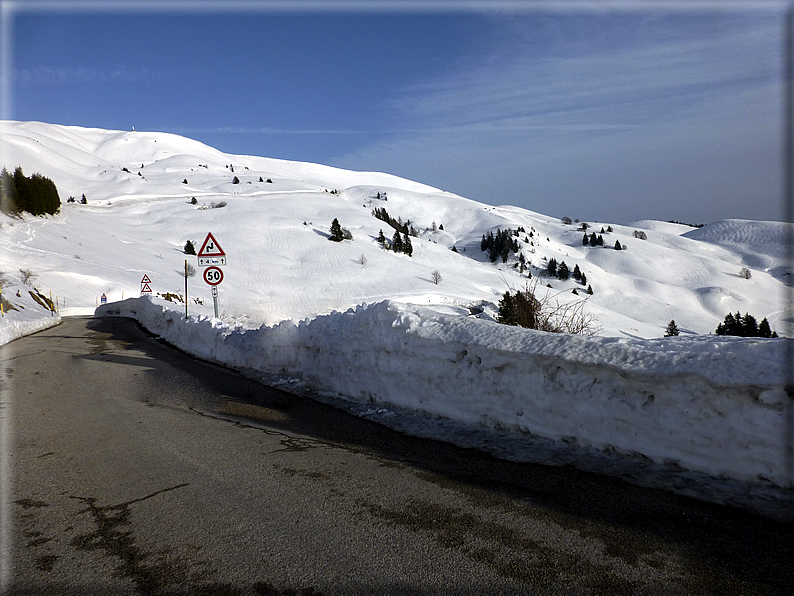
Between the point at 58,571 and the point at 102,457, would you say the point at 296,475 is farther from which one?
the point at 102,457

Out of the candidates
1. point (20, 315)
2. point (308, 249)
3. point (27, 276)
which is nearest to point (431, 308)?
point (20, 315)

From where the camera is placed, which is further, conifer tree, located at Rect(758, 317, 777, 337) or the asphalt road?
conifer tree, located at Rect(758, 317, 777, 337)

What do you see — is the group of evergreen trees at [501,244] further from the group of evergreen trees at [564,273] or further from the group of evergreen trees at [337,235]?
the group of evergreen trees at [337,235]

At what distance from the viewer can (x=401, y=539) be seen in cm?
336

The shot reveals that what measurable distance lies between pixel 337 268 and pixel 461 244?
60079 mm

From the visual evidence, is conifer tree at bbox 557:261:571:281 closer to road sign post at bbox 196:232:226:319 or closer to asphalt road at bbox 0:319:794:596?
road sign post at bbox 196:232:226:319

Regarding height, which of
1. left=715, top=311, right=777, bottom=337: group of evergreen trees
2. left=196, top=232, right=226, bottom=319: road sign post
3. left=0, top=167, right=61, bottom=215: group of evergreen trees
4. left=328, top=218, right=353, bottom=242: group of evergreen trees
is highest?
left=0, top=167, right=61, bottom=215: group of evergreen trees

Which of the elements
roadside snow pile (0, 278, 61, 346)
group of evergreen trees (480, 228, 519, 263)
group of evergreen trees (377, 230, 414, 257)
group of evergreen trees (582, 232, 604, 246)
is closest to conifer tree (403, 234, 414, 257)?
group of evergreen trees (377, 230, 414, 257)

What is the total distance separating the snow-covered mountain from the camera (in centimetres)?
4178

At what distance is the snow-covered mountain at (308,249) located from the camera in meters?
41.8

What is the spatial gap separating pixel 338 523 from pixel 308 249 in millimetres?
60972

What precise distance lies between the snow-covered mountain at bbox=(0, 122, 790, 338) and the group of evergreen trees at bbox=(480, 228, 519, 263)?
167cm

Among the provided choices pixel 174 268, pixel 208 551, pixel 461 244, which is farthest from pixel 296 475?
pixel 461 244

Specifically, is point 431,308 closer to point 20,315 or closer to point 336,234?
point 20,315
